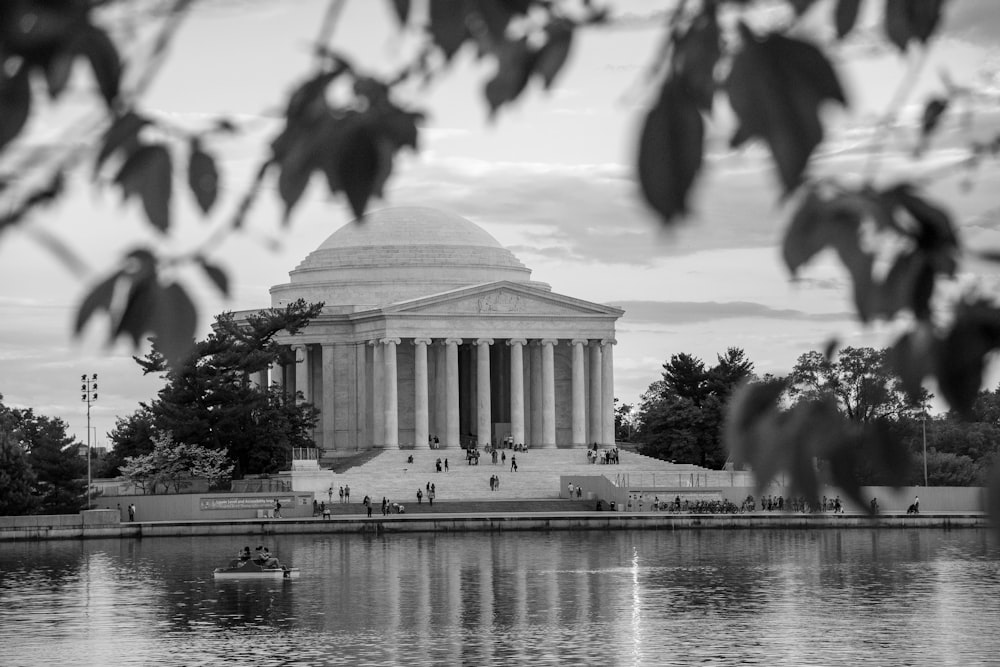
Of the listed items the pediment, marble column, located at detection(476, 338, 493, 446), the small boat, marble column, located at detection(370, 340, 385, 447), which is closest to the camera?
the small boat

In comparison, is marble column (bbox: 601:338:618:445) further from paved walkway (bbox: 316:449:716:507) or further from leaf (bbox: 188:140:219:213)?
leaf (bbox: 188:140:219:213)

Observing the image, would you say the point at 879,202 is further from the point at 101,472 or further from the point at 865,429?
the point at 101,472

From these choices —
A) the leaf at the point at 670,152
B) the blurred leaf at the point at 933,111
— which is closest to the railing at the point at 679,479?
the blurred leaf at the point at 933,111

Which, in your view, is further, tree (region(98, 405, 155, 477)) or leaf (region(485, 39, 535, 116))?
tree (region(98, 405, 155, 477))

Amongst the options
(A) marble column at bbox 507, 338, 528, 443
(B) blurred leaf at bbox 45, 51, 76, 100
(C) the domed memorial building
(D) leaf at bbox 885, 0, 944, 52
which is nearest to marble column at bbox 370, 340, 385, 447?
(C) the domed memorial building

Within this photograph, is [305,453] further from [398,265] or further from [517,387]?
[398,265]

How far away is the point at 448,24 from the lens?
4.66m

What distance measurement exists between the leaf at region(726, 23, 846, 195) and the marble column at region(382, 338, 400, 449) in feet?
382

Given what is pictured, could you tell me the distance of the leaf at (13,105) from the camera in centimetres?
446

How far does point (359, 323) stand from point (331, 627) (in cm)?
7803

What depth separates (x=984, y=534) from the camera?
85688 mm

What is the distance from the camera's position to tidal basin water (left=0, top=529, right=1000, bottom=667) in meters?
42.2

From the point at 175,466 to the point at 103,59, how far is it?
99584 millimetres

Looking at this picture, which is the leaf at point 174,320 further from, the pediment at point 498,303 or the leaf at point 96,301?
the pediment at point 498,303
